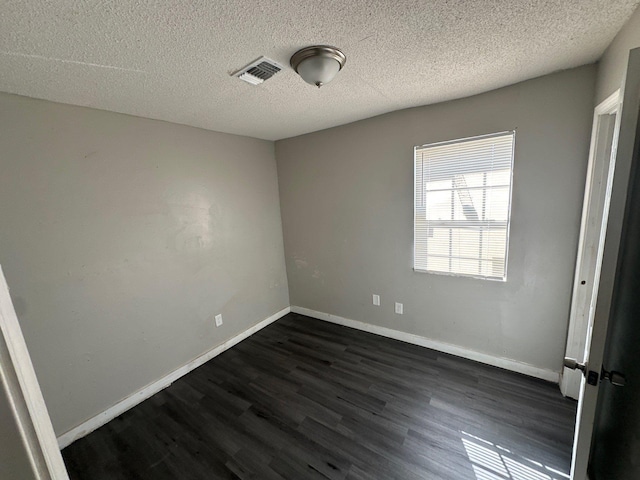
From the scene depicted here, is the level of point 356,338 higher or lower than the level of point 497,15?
lower

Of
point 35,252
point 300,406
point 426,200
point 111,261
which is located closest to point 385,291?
point 426,200

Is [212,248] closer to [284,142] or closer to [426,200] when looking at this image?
[284,142]

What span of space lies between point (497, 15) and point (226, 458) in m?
2.82

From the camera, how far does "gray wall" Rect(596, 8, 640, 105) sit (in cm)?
116

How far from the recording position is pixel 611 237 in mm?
910

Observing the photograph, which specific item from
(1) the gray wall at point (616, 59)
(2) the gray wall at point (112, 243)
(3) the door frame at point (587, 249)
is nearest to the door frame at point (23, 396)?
(2) the gray wall at point (112, 243)

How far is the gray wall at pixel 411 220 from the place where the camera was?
1.83 m

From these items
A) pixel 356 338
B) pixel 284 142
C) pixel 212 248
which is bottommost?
pixel 356 338

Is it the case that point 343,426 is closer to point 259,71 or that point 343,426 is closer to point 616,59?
point 259,71

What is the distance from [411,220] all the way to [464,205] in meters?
0.47

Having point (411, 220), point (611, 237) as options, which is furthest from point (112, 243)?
point (611, 237)

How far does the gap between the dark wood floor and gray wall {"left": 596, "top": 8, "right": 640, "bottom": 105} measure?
81.5 inches

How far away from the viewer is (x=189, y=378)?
93.4 inches

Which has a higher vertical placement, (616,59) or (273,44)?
(273,44)
